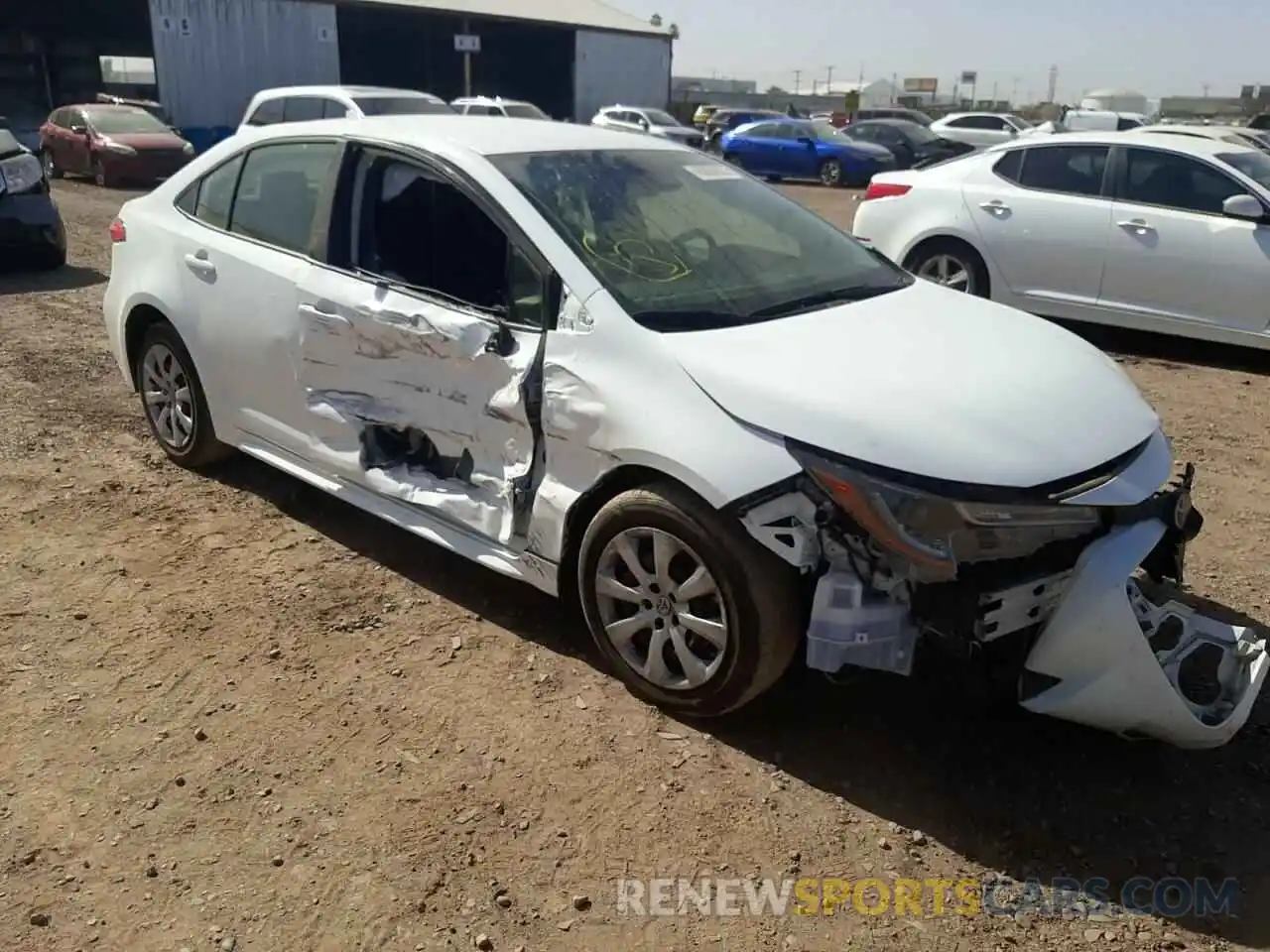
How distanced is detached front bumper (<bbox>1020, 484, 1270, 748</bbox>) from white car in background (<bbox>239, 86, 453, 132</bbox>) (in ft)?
45.0

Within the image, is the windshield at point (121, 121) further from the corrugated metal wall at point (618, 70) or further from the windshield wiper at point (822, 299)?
the windshield wiper at point (822, 299)

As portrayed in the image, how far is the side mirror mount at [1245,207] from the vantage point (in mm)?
7152

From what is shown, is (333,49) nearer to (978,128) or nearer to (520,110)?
(520,110)

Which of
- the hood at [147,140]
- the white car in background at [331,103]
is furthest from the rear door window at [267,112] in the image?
the hood at [147,140]

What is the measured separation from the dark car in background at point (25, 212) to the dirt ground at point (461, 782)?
6.90 meters

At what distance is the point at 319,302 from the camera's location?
4.11 meters

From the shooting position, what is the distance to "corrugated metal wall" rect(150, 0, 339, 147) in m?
27.5

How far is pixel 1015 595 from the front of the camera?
2.95m

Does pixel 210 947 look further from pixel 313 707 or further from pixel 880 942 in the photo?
pixel 880 942

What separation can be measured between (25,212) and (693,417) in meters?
9.42

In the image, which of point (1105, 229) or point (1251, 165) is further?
point (1105, 229)

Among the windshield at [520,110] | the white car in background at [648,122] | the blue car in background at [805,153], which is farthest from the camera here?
the white car in background at [648,122]

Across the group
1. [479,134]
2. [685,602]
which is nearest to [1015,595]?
[685,602]

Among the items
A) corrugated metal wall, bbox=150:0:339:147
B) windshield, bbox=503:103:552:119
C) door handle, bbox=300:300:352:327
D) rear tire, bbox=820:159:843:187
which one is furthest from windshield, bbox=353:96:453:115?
corrugated metal wall, bbox=150:0:339:147
